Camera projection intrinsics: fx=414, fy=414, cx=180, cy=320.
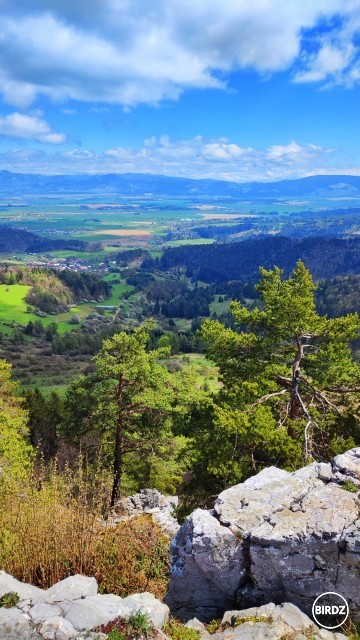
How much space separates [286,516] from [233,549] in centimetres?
115

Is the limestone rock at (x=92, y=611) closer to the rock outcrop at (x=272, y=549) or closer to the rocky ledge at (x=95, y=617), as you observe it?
the rocky ledge at (x=95, y=617)

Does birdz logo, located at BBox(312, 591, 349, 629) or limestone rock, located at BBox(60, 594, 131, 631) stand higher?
limestone rock, located at BBox(60, 594, 131, 631)

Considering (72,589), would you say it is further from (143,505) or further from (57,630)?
(143,505)

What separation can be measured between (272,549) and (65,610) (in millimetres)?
3548

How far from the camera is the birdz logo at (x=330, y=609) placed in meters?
6.96

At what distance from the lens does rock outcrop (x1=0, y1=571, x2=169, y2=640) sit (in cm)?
608

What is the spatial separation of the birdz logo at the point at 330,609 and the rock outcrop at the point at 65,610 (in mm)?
2592

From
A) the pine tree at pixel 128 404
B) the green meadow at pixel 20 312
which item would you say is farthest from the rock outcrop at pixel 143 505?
the green meadow at pixel 20 312

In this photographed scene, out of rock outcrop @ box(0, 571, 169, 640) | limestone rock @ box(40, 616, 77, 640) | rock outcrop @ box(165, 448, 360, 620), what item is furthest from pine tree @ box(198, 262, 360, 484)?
limestone rock @ box(40, 616, 77, 640)

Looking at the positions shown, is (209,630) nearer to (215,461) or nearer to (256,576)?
(256,576)

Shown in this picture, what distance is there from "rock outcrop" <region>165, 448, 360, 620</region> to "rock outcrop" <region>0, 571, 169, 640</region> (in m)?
1.26

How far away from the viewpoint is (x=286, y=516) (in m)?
7.74

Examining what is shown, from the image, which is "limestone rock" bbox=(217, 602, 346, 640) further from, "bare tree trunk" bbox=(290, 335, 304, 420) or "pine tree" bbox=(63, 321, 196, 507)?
"pine tree" bbox=(63, 321, 196, 507)

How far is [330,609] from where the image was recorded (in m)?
7.05
